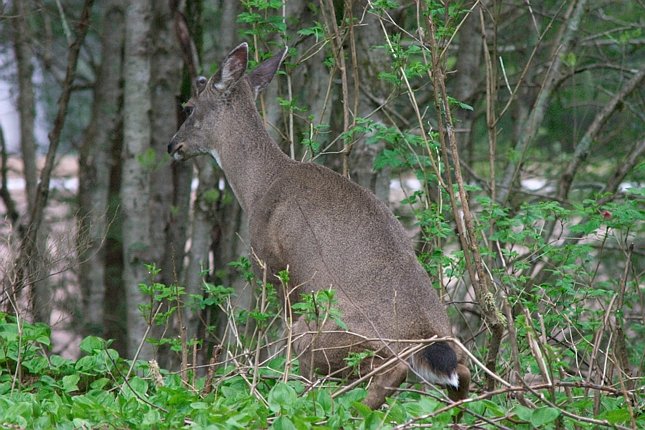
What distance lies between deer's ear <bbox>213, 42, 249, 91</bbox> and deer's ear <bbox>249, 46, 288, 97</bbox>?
0.10 metres

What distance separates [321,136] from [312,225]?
2.43m

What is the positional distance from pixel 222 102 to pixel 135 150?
1.93m

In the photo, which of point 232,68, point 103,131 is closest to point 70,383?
point 232,68

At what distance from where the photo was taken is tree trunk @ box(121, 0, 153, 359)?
1015 centimetres

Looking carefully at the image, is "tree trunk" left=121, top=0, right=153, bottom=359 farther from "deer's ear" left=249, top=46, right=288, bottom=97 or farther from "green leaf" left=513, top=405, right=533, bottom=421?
"green leaf" left=513, top=405, right=533, bottom=421

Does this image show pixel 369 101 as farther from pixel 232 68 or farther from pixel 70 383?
pixel 70 383

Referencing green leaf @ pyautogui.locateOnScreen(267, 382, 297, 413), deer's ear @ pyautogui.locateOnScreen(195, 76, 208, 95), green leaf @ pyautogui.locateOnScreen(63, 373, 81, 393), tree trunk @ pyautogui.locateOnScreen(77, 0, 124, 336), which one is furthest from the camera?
tree trunk @ pyautogui.locateOnScreen(77, 0, 124, 336)

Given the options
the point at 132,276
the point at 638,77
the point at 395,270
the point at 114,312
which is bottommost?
the point at 114,312

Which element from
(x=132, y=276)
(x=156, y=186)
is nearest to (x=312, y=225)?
(x=132, y=276)

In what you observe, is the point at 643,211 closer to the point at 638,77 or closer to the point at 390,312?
the point at 390,312

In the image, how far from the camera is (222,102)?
8.50m

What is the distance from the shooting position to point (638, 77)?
1026 cm

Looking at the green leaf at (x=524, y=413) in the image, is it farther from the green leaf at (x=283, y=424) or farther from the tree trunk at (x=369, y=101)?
the tree trunk at (x=369, y=101)

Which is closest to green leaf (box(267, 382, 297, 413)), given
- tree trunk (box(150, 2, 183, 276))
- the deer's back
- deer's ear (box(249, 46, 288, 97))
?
the deer's back
